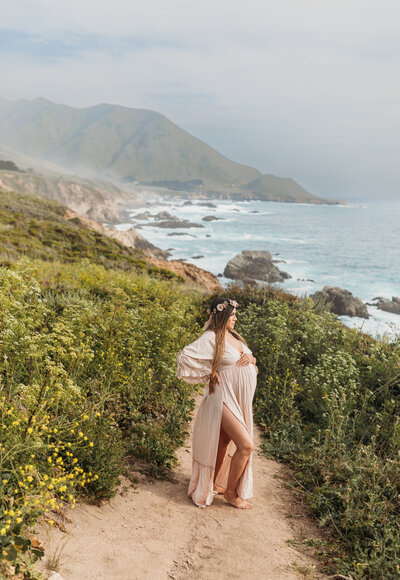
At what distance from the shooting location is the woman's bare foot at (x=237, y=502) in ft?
16.0

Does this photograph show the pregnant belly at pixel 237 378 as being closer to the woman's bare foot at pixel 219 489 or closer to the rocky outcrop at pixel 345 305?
the woman's bare foot at pixel 219 489

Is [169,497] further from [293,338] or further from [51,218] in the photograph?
[51,218]

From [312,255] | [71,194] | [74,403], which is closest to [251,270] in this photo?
[312,255]

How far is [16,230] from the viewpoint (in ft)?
86.4

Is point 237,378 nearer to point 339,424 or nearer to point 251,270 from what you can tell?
point 339,424

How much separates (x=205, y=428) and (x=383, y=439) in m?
2.87

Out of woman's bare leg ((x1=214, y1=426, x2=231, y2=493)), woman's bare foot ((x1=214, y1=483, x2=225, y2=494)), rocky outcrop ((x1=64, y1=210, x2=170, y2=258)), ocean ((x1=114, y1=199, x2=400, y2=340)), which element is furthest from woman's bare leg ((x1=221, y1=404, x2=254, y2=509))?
rocky outcrop ((x1=64, y1=210, x2=170, y2=258))

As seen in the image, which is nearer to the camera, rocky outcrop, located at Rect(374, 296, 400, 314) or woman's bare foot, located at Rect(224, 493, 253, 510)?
woman's bare foot, located at Rect(224, 493, 253, 510)

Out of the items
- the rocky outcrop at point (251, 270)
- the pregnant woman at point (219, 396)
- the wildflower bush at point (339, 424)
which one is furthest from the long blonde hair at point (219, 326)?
the rocky outcrop at point (251, 270)

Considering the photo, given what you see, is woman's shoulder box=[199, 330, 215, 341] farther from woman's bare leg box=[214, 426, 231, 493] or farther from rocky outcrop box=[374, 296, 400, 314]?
rocky outcrop box=[374, 296, 400, 314]

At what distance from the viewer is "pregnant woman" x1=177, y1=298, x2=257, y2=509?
183 inches

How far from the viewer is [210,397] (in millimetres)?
4715

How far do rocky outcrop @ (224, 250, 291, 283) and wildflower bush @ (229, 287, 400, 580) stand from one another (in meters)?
25.7

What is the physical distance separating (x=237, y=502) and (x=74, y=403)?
6.69 feet
